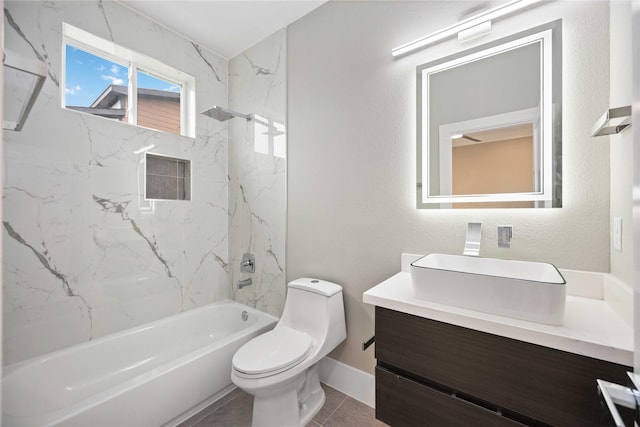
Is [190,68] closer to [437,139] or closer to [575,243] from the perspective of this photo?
[437,139]

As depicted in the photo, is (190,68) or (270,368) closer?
(270,368)

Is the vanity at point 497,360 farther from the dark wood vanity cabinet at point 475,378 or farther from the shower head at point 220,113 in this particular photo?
the shower head at point 220,113

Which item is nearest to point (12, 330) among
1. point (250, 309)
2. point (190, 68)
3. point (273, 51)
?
point (250, 309)

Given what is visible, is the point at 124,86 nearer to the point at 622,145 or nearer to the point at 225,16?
the point at 225,16

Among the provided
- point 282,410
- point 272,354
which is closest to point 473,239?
point 272,354

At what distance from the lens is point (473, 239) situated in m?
1.37

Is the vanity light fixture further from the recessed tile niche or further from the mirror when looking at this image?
the recessed tile niche

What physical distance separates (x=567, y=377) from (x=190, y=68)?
297cm

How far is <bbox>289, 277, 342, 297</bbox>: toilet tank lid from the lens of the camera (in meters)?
1.80

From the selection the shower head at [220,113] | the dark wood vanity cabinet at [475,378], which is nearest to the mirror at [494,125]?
the dark wood vanity cabinet at [475,378]

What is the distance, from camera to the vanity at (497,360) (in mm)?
825

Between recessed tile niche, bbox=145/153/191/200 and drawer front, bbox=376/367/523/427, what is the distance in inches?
79.1

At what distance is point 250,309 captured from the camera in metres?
2.42

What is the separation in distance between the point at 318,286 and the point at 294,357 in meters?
0.46
